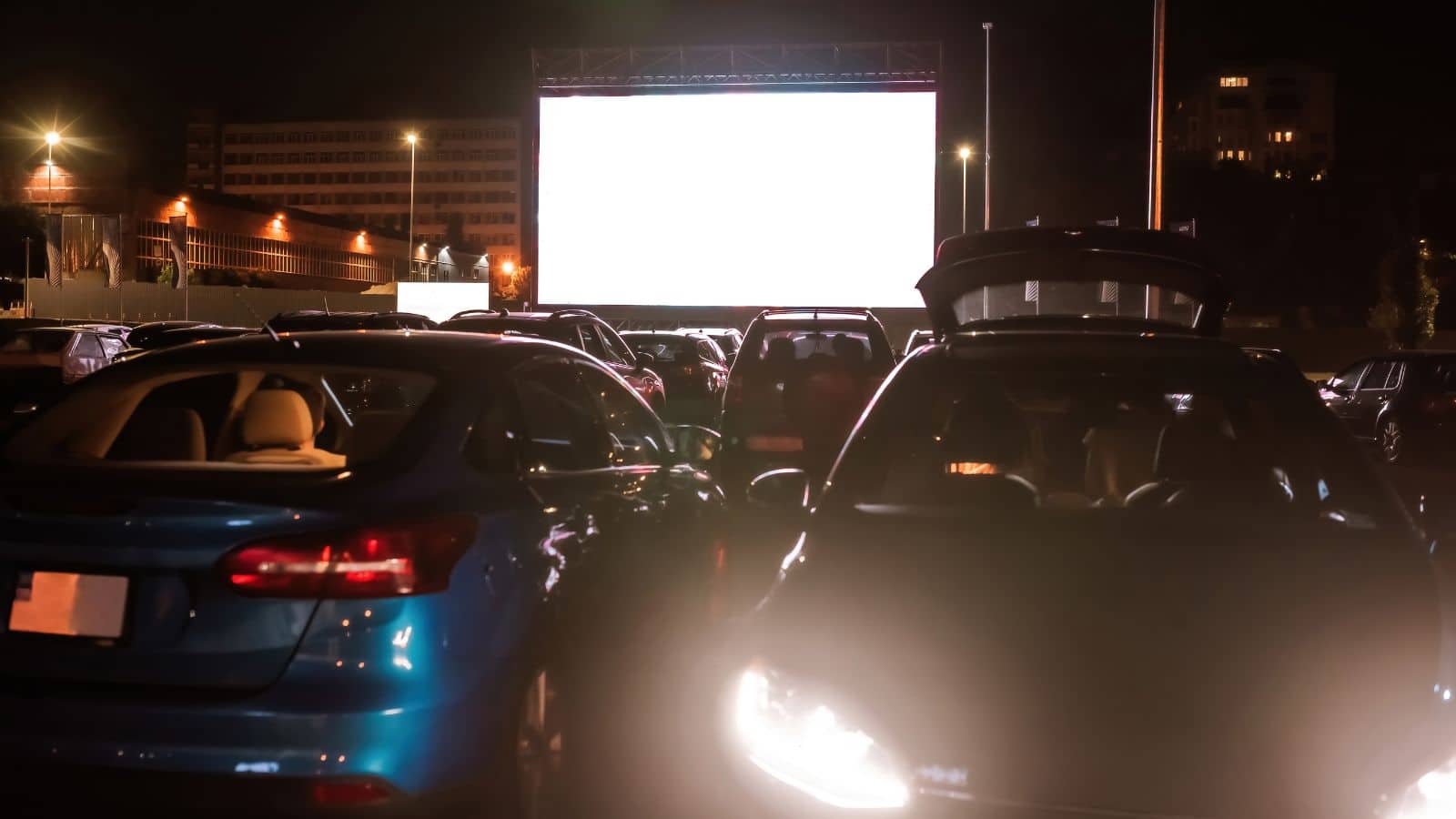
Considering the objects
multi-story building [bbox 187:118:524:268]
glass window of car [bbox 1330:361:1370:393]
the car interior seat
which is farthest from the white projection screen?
multi-story building [bbox 187:118:524:268]

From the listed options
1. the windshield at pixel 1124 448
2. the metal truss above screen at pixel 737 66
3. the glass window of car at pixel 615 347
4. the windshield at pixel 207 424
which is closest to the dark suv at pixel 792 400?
the glass window of car at pixel 615 347

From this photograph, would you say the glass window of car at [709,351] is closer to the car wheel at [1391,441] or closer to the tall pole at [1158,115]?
the tall pole at [1158,115]

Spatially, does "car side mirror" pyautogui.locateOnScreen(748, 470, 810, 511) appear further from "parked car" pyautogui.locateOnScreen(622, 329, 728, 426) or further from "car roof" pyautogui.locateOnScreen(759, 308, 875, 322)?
"parked car" pyautogui.locateOnScreen(622, 329, 728, 426)

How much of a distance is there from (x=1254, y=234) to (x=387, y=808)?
88678 millimetres

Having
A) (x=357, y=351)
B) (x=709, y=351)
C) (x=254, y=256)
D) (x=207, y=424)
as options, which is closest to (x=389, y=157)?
(x=254, y=256)

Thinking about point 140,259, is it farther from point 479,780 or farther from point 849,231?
point 479,780

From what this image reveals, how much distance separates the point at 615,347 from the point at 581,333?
1166mm

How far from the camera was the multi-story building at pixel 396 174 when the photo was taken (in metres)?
165

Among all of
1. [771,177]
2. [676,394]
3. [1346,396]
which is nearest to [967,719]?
[676,394]

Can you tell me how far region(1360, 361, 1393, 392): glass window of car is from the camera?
20656 millimetres

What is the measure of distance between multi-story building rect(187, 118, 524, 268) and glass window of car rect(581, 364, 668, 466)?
529ft

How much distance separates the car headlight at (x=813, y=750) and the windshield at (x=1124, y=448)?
3.60 ft

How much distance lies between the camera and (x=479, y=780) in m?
3.55

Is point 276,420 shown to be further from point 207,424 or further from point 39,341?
point 39,341
